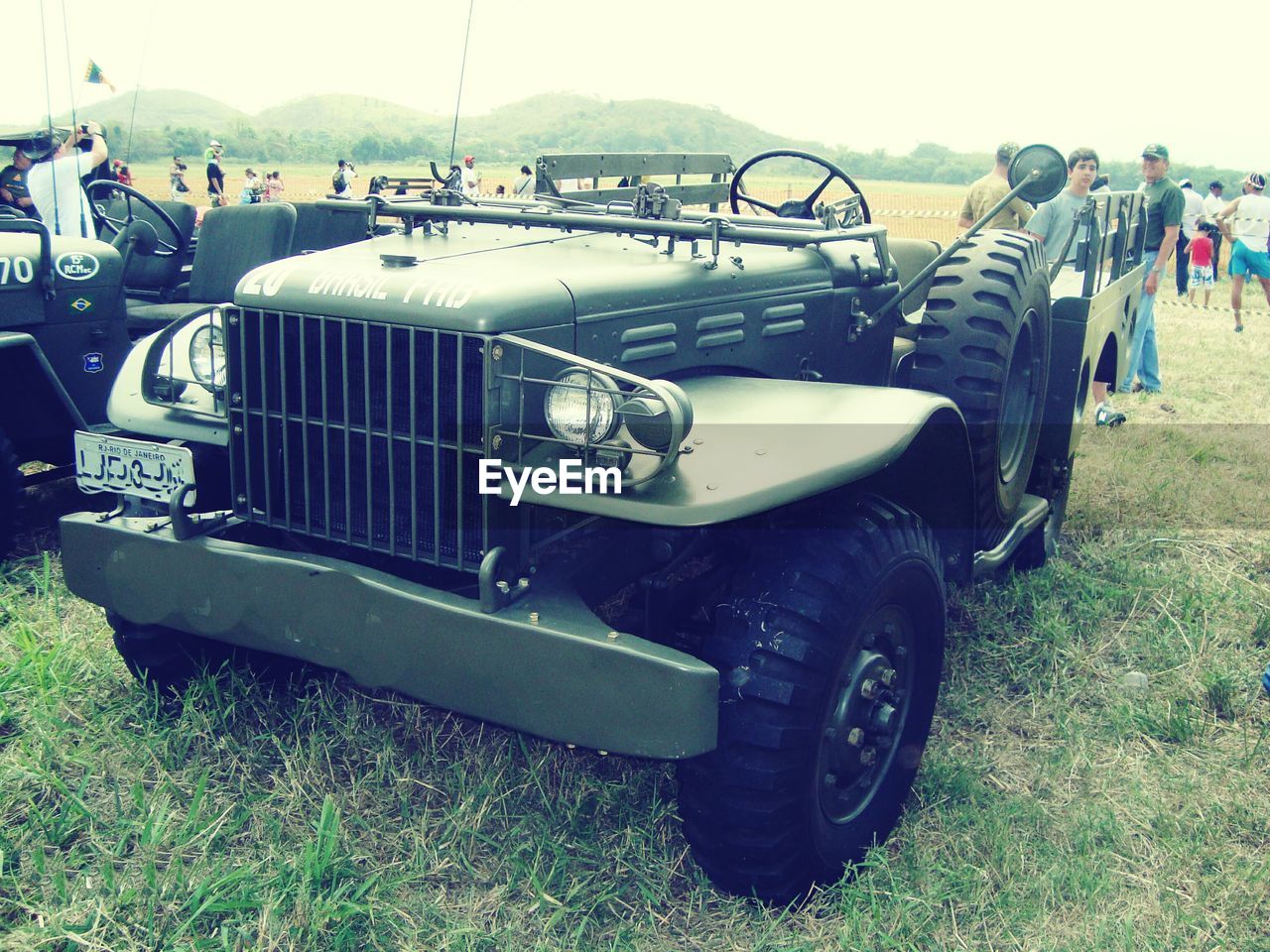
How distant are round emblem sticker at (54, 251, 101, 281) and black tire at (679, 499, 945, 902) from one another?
370 centimetres

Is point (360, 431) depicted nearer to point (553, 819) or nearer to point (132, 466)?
point (132, 466)

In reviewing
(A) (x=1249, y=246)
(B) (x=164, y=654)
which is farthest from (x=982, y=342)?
(A) (x=1249, y=246)

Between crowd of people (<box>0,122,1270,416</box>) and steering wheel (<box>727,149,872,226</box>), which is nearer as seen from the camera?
steering wheel (<box>727,149,872,226</box>)

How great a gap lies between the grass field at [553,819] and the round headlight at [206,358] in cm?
88

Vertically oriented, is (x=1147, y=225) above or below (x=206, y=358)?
above

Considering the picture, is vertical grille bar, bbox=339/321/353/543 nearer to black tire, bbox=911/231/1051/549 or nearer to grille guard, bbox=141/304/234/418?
grille guard, bbox=141/304/234/418

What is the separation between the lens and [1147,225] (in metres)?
7.21

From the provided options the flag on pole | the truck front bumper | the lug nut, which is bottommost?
the lug nut

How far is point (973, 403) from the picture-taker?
370 cm

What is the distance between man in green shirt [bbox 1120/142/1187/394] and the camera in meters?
8.38

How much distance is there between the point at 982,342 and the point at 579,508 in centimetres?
182

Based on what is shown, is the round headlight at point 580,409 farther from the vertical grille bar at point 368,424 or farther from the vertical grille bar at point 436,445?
the vertical grille bar at point 368,424

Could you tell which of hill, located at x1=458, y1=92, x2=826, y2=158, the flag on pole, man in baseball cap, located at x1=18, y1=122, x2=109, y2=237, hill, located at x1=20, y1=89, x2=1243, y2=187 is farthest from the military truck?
hill, located at x1=458, y1=92, x2=826, y2=158

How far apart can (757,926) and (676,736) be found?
0.65 meters
